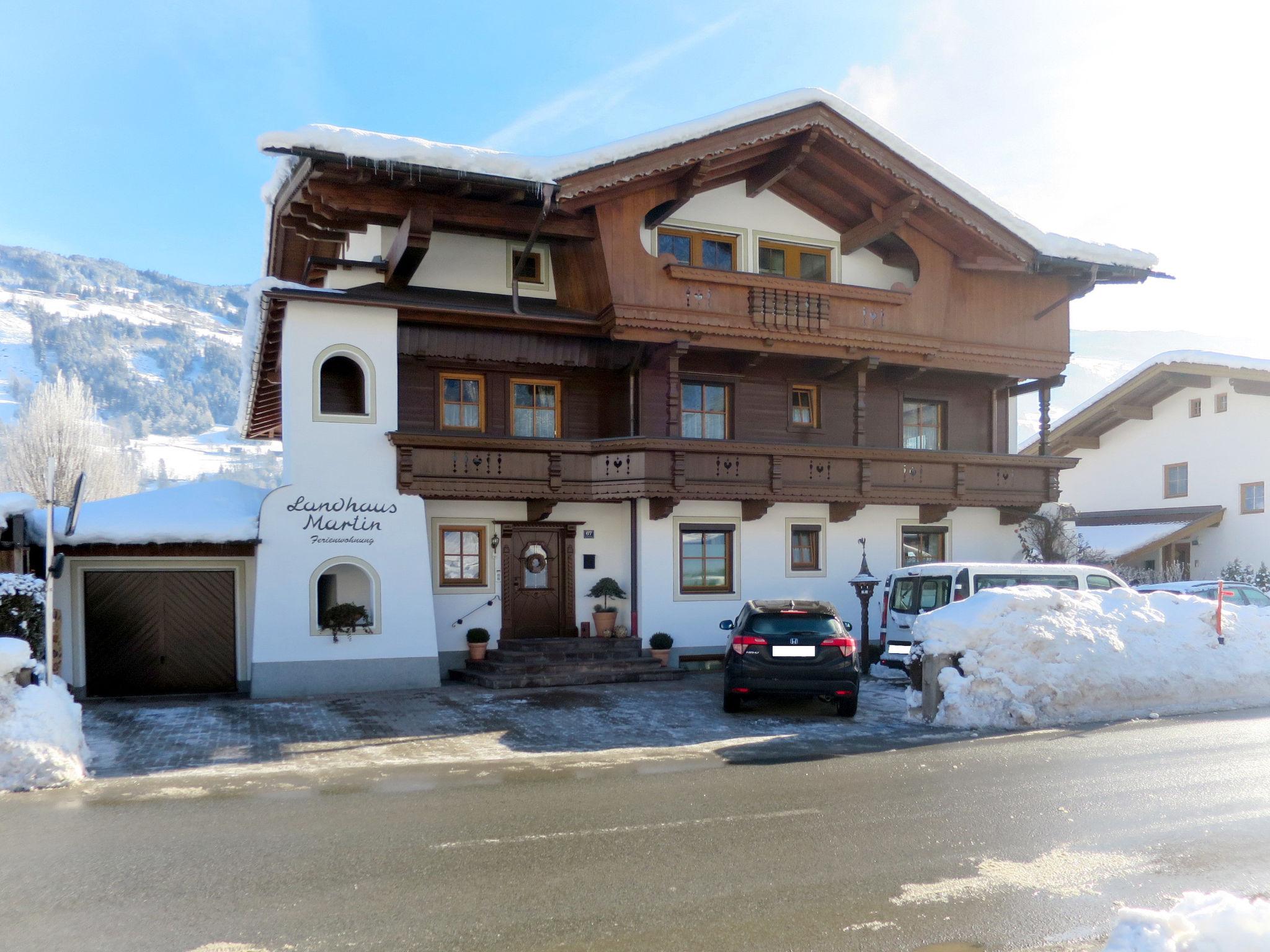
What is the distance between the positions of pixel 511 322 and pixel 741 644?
8.10 metres

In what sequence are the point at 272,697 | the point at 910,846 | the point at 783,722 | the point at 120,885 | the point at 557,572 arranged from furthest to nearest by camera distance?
the point at 557,572
the point at 272,697
the point at 783,722
the point at 910,846
the point at 120,885

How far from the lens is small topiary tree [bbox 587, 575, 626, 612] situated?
20.1 meters

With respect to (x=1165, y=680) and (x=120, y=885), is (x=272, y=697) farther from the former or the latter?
(x=1165, y=680)

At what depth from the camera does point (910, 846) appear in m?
7.17

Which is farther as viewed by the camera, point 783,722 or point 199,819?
point 783,722

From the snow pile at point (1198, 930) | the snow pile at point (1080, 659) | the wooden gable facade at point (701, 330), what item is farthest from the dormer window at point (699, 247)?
the snow pile at point (1198, 930)

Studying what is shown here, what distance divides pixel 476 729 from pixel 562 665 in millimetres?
4722

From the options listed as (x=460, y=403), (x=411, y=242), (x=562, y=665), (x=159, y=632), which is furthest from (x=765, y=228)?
(x=159, y=632)

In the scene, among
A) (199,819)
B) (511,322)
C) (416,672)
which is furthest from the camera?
(511,322)

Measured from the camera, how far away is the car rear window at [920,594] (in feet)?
56.4

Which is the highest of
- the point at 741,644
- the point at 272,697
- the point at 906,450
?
the point at 906,450

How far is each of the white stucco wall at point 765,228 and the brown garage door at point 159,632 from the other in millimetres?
10621

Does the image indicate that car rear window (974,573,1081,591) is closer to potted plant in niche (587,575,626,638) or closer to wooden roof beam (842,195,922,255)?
potted plant in niche (587,575,626,638)

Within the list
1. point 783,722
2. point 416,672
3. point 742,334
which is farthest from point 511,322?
point 783,722
